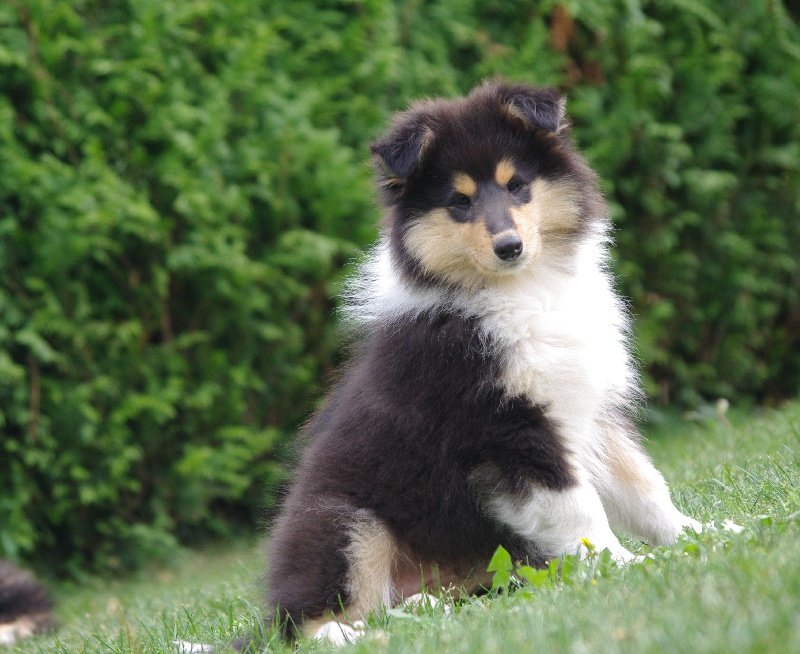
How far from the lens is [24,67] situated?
7.13m

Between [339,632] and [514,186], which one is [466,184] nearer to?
[514,186]

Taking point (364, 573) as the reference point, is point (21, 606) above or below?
below

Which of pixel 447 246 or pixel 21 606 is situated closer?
pixel 447 246

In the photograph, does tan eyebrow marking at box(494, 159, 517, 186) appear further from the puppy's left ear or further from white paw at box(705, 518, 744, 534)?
white paw at box(705, 518, 744, 534)

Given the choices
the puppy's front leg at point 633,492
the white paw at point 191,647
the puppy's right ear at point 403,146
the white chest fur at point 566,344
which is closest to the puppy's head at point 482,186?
the puppy's right ear at point 403,146

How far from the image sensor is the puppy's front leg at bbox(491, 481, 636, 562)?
389 centimetres

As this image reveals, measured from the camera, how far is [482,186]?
14.4ft

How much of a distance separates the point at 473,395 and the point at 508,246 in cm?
63

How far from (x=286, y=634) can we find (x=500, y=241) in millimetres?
1752

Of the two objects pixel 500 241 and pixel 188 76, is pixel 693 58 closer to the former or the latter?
pixel 188 76

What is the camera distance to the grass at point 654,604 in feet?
8.36

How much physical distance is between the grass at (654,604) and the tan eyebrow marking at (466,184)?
1.61 m

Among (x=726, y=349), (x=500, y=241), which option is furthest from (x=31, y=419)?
(x=726, y=349)

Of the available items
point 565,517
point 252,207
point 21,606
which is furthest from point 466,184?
point 252,207
